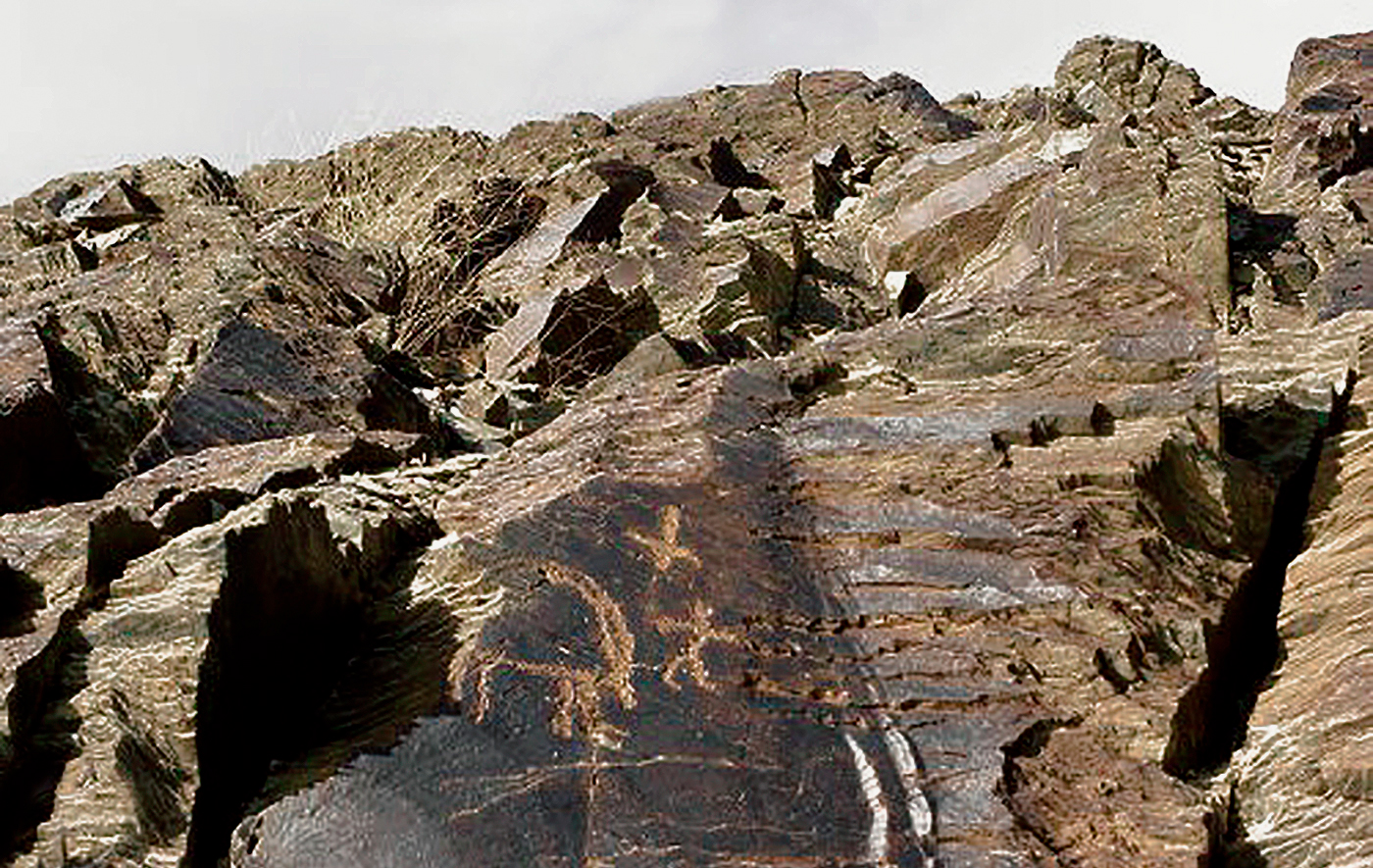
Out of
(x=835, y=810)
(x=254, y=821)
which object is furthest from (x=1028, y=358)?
(x=254, y=821)

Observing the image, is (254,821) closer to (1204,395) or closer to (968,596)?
(968,596)

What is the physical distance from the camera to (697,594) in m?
4.21

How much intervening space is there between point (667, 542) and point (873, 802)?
1095 millimetres

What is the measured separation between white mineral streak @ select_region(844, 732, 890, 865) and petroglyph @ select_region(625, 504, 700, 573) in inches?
31.0

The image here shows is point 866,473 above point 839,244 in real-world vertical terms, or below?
below

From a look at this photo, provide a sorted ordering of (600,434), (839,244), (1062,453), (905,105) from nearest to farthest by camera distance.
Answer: (1062,453)
(600,434)
(839,244)
(905,105)

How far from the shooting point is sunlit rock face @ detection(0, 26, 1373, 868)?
139 inches

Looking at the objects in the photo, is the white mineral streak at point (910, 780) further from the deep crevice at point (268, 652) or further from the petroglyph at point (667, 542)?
the deep crevice at point (268, 652)

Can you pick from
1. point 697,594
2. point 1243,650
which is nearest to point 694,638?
point 697,594

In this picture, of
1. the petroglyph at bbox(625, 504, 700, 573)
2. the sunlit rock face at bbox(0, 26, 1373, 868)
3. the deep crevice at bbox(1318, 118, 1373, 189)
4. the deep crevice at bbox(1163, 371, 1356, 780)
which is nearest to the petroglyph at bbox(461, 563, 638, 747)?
the sunlit rock face at bbox(0, 26, 1373, 868)

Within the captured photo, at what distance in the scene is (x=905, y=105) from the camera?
22281 mm

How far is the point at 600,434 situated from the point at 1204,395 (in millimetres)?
1916

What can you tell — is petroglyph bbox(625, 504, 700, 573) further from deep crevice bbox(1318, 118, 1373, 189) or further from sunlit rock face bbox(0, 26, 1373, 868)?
deep crevice bbox(1318, 118, 1373, 189)

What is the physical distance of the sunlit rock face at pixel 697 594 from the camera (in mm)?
3531
